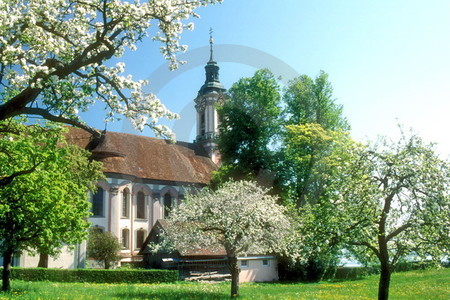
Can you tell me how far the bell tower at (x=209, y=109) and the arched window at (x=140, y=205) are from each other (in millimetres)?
13845

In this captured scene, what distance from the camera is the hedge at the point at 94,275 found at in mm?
A: 29114

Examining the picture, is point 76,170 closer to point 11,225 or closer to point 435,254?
point 11,225

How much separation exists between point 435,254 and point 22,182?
16913 millimetres

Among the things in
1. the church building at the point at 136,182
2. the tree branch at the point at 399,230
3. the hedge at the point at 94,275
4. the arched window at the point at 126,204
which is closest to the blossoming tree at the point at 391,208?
the tree branch at the point at 399,230

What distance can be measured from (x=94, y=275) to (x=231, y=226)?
13293 millimetres

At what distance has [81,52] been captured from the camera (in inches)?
467

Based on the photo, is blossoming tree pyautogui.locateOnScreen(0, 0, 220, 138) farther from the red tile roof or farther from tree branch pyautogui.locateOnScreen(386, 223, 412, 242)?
the red tile roof

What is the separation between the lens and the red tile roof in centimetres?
4688

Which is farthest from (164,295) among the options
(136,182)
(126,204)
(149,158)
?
(149,158)

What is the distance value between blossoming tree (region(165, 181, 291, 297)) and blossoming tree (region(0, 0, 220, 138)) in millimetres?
12570

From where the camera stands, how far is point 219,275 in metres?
36.7

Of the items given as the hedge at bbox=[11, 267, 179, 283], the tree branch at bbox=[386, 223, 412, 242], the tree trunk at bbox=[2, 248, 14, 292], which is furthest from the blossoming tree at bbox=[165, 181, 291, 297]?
the tree branch at bbox=[386, 223, 412, 242]

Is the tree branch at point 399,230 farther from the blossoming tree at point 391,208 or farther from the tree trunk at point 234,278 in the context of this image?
the tree trunk at point 234,278

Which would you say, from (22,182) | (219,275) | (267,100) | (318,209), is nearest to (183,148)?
(267,100)
